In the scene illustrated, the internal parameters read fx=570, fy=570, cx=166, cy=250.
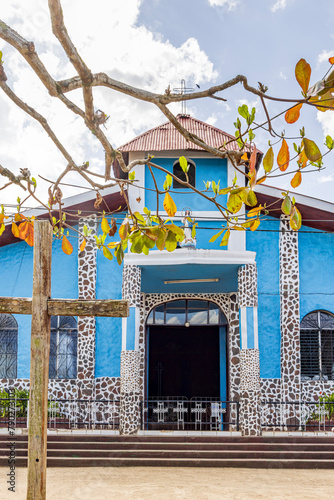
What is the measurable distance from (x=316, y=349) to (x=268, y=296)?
1.67 metres

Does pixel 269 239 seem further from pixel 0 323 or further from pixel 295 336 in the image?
pixel 0 323

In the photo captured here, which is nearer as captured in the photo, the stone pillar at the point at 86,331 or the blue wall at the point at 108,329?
the stone pillar at the point at 86,331

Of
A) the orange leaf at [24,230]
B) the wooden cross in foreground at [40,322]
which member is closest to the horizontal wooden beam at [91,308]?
the wooden cross in foreground at [40,322]

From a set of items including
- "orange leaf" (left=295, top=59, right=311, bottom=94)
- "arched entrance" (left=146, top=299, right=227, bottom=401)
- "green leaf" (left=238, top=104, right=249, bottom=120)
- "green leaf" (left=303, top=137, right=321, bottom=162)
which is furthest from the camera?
"arched entrance" (left=146, top=299, right=227, bottom=401)

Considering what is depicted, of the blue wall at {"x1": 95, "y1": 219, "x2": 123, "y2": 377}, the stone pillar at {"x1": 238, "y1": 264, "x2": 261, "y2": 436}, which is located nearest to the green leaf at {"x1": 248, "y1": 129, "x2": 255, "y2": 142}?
the stone pillar at {"x1": 238, "y1": 264, "x2": 261, "y2": 436}

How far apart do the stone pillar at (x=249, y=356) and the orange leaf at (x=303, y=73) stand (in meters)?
9.89

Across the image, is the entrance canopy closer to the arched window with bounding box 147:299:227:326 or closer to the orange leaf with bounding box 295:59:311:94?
the arched window with bounding box 147:299:227:326

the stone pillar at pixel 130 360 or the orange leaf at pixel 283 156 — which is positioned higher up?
the orange leaf at pixel 283 156

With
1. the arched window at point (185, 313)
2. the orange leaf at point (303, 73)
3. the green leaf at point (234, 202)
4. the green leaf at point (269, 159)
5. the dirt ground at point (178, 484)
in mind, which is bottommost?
the dirt ground at point (178, 484)

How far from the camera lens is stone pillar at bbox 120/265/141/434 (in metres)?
11.6

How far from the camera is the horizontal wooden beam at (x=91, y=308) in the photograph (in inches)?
181

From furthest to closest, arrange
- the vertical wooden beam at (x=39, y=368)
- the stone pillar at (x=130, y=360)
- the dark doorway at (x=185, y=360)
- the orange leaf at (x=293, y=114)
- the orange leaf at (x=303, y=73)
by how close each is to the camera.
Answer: the dark doorway at (x=185, y=360) < the stone pillar at (x=130, y=360) < the vertical wooden beam at (x=39, y=368) < the orange leaf at (x=293, y=114) < the orange leaf at (x=303, y=73)

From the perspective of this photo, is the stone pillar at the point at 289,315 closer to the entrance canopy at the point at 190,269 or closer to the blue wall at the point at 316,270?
the blue wall at the point at 316,270

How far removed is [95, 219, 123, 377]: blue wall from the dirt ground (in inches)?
142
